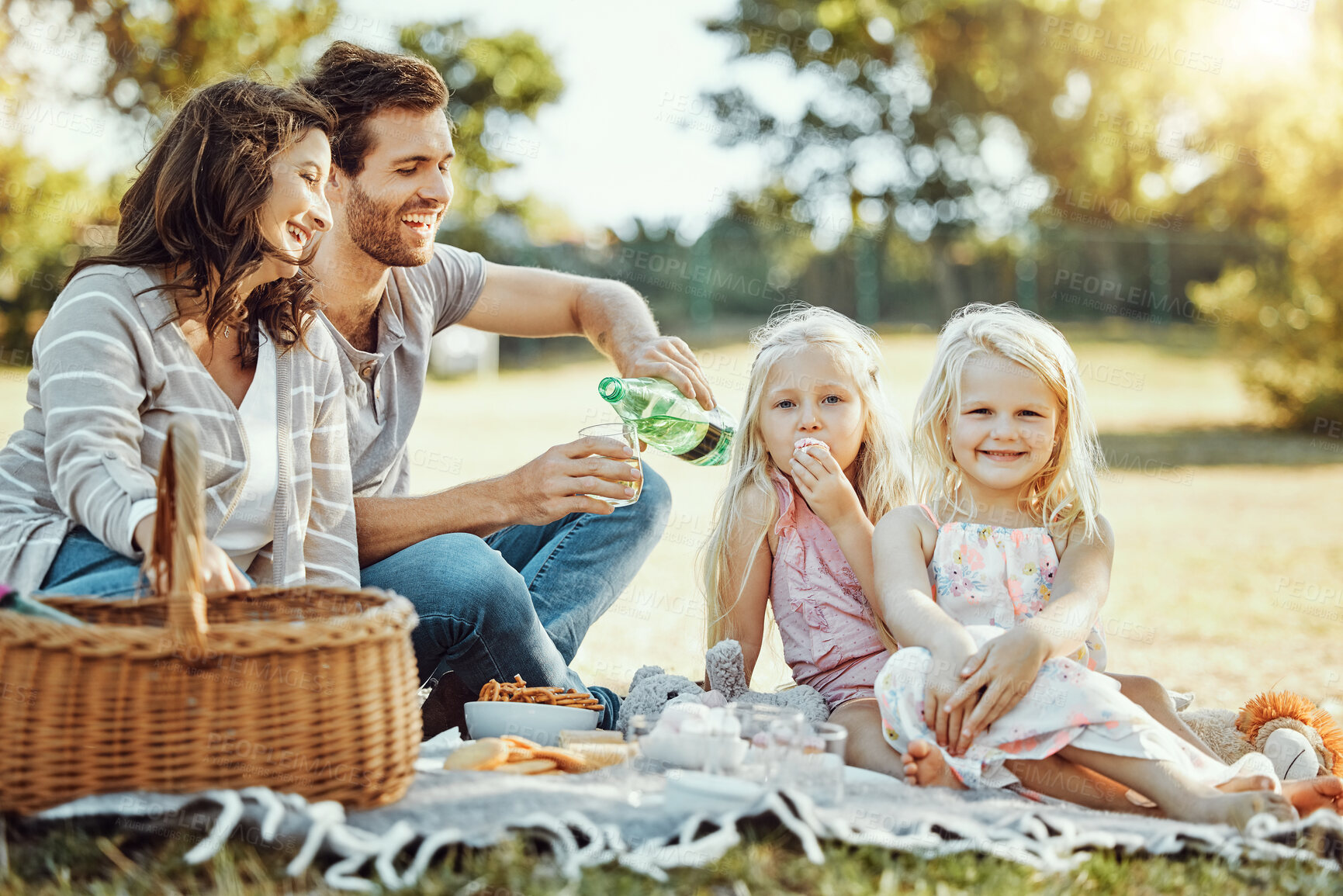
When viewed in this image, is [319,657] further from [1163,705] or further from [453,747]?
[1163,705]

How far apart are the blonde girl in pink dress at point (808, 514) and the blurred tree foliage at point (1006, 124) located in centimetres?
1535

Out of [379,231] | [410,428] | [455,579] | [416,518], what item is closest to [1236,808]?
[455,579]

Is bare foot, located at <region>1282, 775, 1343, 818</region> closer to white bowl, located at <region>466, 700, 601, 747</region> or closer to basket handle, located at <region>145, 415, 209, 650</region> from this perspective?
white bowl, located at <region>466, 700, 601, 747</region>

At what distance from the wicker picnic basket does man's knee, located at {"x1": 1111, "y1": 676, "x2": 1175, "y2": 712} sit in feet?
6.10

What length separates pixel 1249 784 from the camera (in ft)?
8.23

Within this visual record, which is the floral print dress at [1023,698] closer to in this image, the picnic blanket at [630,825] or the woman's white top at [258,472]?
the picnic blanket at [630,825]

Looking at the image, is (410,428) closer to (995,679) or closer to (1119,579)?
(995,679)

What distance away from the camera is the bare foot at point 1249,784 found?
248cm

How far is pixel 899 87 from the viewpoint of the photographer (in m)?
27.3

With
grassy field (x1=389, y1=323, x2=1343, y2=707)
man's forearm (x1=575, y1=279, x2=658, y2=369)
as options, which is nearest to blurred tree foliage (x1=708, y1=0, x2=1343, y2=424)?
grassy field (x1=389, y1=323, x2=1343, y2=707)

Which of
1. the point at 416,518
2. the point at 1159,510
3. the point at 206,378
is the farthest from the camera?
the point at 1159,510

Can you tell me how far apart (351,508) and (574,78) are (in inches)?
1001

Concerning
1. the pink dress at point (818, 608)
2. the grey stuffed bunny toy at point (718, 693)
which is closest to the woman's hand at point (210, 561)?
the grey stuffed bunny toy at point (718, 693)

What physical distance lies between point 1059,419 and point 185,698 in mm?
2272
